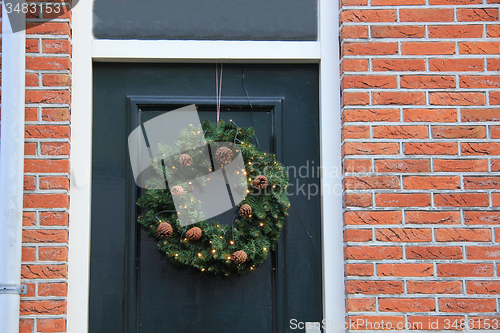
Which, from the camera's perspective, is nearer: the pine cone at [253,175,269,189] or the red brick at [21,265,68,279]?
the red brick at [21,265,68,279]

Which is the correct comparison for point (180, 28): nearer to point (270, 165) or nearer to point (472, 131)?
point (270, 165)

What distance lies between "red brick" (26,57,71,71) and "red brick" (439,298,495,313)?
2.26 metres

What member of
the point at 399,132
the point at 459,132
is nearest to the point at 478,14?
the point at 459,132

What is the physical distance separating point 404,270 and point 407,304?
16 centimetres

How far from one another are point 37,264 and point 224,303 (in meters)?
0.97

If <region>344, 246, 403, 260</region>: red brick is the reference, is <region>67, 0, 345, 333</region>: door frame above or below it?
above

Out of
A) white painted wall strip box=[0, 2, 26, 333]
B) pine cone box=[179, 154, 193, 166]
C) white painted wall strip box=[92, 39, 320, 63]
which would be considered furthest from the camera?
white painted wall strip box=[92, 39, 320, 63]

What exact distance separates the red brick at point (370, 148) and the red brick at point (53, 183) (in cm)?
145

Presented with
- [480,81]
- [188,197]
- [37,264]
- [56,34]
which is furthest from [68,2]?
[480,81]

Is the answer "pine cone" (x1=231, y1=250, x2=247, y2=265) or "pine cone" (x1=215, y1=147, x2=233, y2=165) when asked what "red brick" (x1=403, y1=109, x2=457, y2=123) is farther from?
"pine cone" (x1=231, y1=250, x2=247, y2=265)

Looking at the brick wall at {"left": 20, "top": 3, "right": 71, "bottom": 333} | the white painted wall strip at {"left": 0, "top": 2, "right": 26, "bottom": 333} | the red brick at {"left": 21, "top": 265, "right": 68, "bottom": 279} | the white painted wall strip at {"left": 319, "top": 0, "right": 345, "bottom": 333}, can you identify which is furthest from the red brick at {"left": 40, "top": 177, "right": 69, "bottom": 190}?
the white painted wall strip at {"left": 319, "top": 0, "right": 345, "bottom": 333}

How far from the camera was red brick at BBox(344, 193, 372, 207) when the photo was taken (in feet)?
7.44

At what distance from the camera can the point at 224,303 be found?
7.91 ft

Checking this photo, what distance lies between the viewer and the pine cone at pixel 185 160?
7.62 feet
